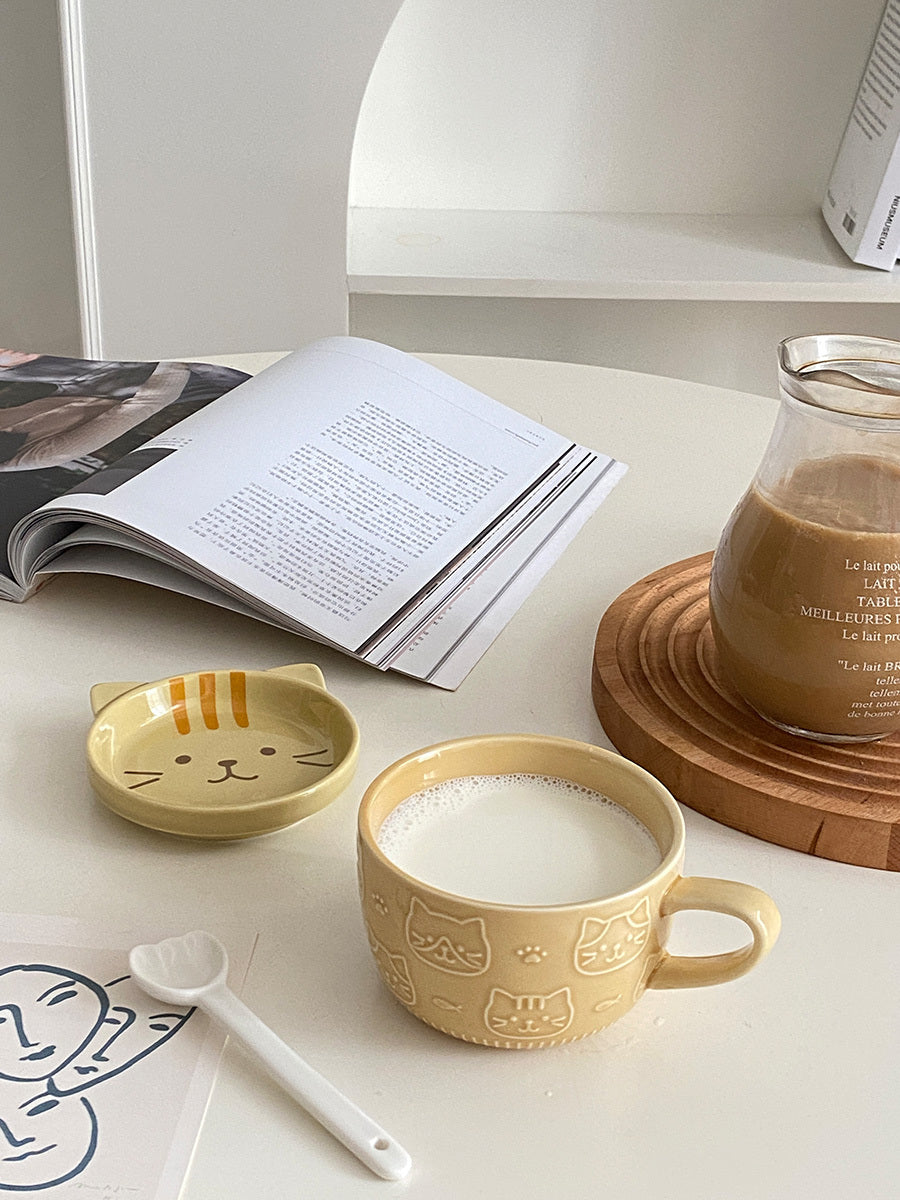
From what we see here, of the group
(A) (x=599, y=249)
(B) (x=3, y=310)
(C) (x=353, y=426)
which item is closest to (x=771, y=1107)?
(C) (x=353, y=426)

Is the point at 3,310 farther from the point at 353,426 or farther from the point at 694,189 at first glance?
the point at 353,426

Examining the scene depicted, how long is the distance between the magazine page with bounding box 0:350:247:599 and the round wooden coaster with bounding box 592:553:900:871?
1.11ft

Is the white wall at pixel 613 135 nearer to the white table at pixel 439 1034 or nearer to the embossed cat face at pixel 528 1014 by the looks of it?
the white table at pixel 439 1034

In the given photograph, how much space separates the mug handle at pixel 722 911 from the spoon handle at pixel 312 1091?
10 centimetres

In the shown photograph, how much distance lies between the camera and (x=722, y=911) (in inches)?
15.4

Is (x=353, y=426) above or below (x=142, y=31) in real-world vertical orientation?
below

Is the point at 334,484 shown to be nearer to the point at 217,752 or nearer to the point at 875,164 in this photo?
the point at 217,752

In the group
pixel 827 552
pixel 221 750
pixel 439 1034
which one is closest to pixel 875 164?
pixel 827 552

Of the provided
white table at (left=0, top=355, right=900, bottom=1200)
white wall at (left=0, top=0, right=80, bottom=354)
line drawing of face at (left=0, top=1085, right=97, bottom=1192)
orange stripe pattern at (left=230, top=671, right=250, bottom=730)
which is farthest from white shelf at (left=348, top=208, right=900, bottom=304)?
line drawing of face at (left=0, top=1085, right=97, bottom=1192)

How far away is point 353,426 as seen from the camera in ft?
2.60

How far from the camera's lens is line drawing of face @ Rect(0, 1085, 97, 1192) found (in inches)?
13.8

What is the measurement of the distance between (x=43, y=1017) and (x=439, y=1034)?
0.13 m

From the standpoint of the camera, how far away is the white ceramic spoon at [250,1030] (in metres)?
0.36

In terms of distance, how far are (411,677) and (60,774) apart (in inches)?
7.0
